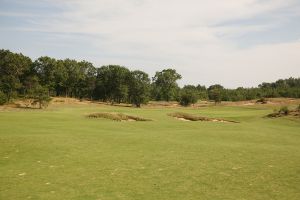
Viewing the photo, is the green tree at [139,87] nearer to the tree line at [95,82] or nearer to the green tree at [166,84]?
the tree line at [95,82]

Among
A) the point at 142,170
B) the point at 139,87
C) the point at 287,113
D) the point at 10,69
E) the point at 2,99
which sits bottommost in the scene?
the point at 142,170

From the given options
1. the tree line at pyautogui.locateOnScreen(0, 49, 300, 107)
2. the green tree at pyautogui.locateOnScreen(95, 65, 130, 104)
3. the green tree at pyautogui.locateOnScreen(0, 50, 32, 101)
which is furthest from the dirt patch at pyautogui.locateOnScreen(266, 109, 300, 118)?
the green tree at pyautogui.locateOnScreen(95, 65, 130, 104)

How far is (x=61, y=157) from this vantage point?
56.4 feet

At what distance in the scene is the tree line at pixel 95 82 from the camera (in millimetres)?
109562

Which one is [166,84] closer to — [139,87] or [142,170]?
[139,87]

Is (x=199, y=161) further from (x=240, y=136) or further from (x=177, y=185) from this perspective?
(x=240, y=136)

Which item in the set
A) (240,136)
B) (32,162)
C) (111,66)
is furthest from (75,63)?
(32,162)

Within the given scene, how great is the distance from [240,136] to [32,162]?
1724cm

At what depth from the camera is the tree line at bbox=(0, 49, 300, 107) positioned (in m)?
110

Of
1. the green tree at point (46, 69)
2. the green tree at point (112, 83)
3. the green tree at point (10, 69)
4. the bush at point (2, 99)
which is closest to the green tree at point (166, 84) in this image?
the green tree at point (112, 83)

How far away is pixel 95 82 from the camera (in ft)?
467

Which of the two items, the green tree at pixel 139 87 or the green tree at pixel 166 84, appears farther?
the green tree at pixel 166 84

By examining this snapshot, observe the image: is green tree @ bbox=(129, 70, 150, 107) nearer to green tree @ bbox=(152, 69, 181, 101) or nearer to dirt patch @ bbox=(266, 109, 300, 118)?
green tree @ bbox=(152, 69, 181, 101)

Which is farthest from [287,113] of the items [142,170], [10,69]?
[10,69]
